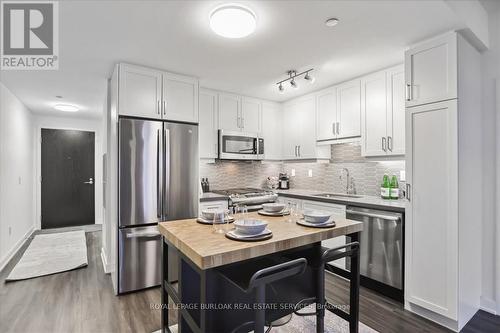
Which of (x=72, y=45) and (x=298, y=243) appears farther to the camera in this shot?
(x=72, y=45)

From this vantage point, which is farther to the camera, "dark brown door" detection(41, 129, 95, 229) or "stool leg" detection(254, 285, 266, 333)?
"dark brown door" detection(41, 129, 95, 229)

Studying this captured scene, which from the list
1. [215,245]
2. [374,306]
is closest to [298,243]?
[215,245]

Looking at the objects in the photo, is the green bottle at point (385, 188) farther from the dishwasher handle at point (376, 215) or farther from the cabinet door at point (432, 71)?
the cabinet door at point (432, 71)

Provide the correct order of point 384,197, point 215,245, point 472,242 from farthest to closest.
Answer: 1. point 384,197
2. point 472,242
3. point 215,245

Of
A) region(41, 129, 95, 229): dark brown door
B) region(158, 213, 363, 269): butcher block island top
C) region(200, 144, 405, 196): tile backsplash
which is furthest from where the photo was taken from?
region(41, 129, 95, 229): dark brown door

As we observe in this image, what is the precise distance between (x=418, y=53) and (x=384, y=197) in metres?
1.57

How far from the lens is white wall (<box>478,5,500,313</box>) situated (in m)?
2.35

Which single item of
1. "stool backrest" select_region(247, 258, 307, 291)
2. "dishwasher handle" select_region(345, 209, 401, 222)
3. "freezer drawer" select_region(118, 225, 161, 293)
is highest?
"dishwasher handle" select_region(345, 209, 401, 222)

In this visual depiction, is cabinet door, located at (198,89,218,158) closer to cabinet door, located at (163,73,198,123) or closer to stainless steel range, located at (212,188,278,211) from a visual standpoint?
cabinet door, located at (163,73,198,123)

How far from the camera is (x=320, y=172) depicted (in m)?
4.16

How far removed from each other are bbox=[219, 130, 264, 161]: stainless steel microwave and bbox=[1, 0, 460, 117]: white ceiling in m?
0.78

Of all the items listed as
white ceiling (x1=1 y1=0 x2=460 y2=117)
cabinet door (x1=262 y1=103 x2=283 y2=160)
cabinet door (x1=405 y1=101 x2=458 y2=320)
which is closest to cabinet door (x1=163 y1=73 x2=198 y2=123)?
white ceiling (x1=1 y1=0 x2=460 y2=117)

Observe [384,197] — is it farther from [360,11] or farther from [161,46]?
[161,46]

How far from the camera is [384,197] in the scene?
10.1ft
